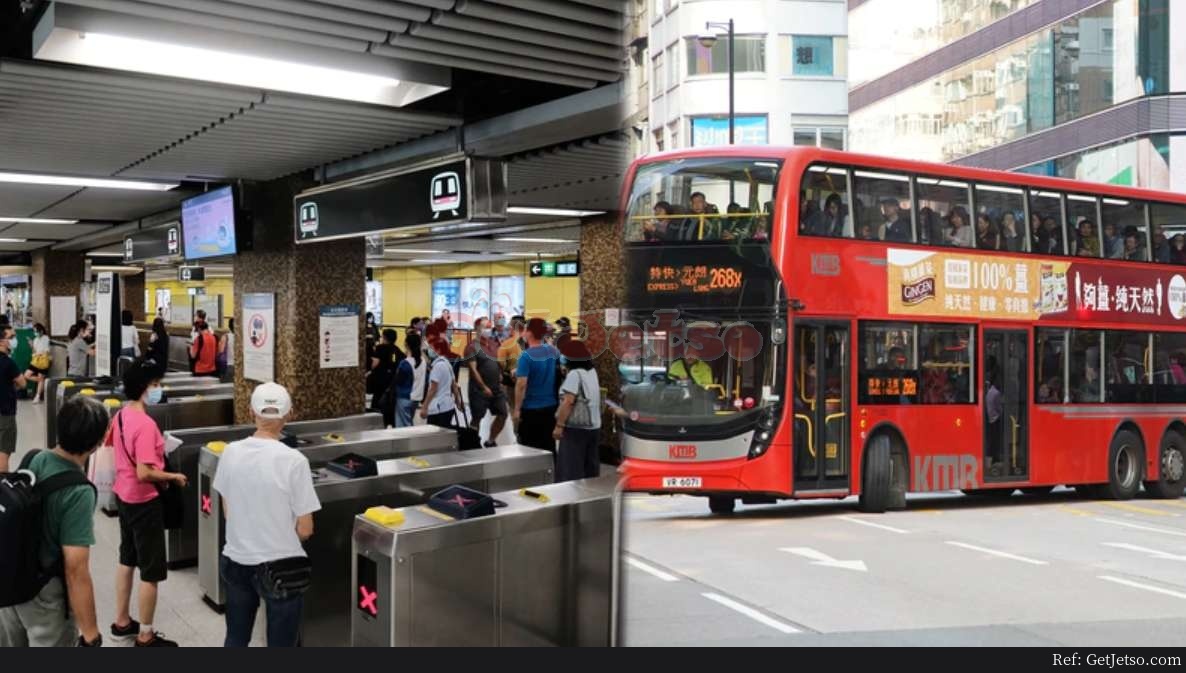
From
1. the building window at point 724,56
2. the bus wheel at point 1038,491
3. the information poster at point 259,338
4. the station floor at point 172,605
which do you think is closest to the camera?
the building window at point 724,56

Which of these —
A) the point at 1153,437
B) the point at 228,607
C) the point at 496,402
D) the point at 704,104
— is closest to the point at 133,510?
the point at 228,607

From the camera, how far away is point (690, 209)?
10.9ft

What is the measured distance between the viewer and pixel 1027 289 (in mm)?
5180

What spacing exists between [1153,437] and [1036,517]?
32.0 inches

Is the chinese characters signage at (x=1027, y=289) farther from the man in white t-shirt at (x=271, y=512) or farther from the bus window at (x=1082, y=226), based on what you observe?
the man in white t-shirt at (x=271, y=512)

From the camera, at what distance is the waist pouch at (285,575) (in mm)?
2803

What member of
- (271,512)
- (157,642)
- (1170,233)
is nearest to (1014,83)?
(1170,233)

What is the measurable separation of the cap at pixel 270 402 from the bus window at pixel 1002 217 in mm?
3363

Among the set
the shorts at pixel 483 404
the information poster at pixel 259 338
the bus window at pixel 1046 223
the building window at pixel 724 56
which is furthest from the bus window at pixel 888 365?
the information poster at pixel 259 338

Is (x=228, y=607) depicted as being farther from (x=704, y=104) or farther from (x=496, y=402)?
(x=496, y=402)

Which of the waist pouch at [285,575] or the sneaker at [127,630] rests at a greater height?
the waist pouch at [285,575]

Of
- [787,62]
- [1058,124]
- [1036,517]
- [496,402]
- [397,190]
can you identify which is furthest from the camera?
[1058,124]
